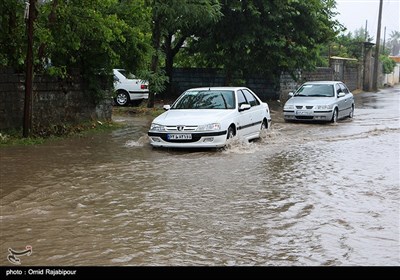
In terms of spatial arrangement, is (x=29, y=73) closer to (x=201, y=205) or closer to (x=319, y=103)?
(x=201, y=205)

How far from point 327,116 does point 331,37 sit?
975 centimetres

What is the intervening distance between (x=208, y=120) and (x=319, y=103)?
24.7ft

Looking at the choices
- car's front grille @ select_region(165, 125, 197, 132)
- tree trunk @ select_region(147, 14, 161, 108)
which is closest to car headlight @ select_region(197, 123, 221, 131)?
car's front grille @ select_region(165, 125, 197, 132)

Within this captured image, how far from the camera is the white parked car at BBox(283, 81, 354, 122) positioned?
57.9 feet

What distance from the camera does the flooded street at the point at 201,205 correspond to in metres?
5.17

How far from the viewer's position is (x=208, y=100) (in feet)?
41.3

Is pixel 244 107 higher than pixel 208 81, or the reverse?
pixel 208 81

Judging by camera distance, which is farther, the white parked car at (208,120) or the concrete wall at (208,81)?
the concrete wall at (208,81)

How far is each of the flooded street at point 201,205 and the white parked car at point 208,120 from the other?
298 millimetres

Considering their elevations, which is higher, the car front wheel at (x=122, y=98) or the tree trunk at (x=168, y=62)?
the tree trunk at (x=168, y=62)

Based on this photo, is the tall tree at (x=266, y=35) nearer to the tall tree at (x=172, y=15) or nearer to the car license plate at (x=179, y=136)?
the tall tree at (x=172, y=15)

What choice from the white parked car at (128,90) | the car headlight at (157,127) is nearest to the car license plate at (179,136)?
the car headlight at (157,127)

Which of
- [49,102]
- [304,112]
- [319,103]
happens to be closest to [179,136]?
[49,102]

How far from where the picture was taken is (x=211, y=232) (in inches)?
228
